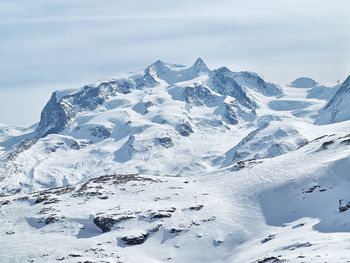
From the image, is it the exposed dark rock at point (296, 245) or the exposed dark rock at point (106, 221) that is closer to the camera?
the exposed dark rock at point (296, 245)

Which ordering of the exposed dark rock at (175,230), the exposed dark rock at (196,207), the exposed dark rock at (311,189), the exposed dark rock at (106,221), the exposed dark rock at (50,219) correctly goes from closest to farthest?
the exposed dark rock at (175,230) < the exposed dark rock at (106,221) < the exposed dark rock at (311,189) < the exposed dark rock at (50,219) < the exposed dark rock at (196,207)

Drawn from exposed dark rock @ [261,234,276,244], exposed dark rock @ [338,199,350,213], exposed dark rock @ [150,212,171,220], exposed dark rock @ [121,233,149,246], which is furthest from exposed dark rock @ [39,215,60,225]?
exposed dark rock @ [338,199,350,213]

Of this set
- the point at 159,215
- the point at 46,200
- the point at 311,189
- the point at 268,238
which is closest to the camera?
the point at 268,238

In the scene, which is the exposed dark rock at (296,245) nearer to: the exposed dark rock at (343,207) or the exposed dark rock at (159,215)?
the exposed dark rock at (343,207)

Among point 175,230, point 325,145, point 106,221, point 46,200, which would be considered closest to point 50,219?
point 106,221

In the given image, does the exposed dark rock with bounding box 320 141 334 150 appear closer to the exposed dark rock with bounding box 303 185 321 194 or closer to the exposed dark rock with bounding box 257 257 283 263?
the exposed dark rock with bounding box 303 185 321 194

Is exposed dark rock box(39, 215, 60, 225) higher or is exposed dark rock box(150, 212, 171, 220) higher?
exposed dark rock box(39, 215, 60, 225)

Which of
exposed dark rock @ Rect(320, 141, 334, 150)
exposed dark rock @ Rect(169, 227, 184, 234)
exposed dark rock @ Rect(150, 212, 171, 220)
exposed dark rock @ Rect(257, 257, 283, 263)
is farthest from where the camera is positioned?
exposed dark rock @ Rect(320, 141, 334, 150)

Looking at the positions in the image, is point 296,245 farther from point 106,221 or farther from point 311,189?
point 106,221

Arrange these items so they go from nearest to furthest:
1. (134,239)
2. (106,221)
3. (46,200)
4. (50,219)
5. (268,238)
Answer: (268,238) → (134,239) → (106,221) → (50,219) → (46,200)

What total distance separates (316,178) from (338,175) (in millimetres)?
4249

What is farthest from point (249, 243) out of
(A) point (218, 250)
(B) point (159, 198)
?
(B) point (159, 198)

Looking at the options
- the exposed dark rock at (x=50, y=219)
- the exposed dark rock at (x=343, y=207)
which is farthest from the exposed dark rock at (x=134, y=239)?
the exposed dark rock at (x=343, y=207)

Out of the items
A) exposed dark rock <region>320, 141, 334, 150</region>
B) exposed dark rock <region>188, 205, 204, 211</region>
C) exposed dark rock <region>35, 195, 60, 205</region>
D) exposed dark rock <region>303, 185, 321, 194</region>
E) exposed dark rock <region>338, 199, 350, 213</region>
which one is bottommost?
exposed dark rock <region>188, 205, 204, 211</region>
